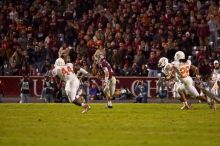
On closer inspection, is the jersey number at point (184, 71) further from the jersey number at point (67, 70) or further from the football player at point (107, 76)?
the jersey number at point (67, 70)

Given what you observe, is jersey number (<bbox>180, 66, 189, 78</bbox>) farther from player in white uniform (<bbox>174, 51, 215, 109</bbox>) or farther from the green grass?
the green grass

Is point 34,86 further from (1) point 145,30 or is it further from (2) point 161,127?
(2) point 161,127

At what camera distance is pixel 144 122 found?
1869 centimetres

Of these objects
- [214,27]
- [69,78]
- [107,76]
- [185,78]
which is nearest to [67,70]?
[69,78]

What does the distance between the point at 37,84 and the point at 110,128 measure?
52.2 feet

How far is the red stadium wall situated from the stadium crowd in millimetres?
350

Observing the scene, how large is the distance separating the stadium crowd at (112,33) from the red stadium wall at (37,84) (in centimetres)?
35

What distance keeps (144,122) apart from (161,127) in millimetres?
1406

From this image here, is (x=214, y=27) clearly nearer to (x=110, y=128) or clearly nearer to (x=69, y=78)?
(x=69, y=78)

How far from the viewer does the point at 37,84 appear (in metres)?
32.6

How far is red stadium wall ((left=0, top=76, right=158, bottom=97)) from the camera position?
3150 cm

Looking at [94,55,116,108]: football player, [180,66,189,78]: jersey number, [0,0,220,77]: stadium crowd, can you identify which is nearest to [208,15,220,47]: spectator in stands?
[0,0,220,77]: stadium crowd

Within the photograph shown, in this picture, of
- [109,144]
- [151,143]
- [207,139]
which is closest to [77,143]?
[109,144]

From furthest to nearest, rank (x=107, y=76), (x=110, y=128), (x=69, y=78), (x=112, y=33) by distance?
(x=112, y=33) < (x=107, y=76) < (x=69, y=78) < (x=110, y=128)
